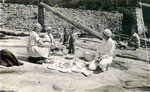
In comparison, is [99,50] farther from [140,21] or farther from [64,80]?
[140,21]

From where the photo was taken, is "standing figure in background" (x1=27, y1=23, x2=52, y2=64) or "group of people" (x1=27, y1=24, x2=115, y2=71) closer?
"group of people" (x1=27, y1=24, x2=115, y2=71)

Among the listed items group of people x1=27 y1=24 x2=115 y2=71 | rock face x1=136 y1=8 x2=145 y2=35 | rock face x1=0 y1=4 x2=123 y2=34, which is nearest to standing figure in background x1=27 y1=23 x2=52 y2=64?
group of people x1=27 y1=24 x2=115 y2=71

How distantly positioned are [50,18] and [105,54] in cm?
973

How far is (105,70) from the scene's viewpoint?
278 inches

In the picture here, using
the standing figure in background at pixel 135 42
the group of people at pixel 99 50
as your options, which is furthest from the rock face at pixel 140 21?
the group of people at pixel 99 50

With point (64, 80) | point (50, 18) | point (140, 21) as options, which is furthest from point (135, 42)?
A: point (64, 80)

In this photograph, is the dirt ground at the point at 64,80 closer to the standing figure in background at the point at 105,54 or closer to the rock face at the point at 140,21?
the standing figure in background at the point at 105,54

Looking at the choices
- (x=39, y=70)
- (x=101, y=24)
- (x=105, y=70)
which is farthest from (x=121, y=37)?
(x=39, y=70)

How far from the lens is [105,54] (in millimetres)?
6992

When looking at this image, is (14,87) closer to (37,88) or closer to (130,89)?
(37,88)

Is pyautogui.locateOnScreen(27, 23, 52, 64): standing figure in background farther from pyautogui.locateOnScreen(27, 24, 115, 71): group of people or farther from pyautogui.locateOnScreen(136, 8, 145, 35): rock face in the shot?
pyautogui.locateOnScreen(136, 8, 145, 35): rock face

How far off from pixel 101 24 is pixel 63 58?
796 cm

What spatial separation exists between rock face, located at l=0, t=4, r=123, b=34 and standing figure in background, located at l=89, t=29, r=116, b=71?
28.8 ft

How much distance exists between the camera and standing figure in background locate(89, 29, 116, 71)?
6.87 meters
